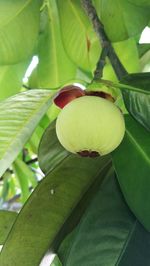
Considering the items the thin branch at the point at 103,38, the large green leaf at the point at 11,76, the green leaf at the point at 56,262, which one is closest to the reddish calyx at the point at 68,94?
the thin branch at the point at 103,38

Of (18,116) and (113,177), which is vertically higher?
(18,116)

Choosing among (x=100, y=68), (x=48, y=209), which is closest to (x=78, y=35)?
(x=100, y=68)

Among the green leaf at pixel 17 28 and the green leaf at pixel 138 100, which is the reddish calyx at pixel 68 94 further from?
the green leaf at pixel 17 28

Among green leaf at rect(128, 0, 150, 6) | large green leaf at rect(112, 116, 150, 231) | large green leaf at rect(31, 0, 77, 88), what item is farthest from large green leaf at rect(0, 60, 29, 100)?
large green leaf at rect(112, 116, 150, 231)

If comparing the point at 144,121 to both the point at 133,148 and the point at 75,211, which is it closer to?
the point at 133,148

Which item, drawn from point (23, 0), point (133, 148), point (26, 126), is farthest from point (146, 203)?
point (23, 0)

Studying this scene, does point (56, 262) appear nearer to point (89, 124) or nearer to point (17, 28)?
point (89, 124)

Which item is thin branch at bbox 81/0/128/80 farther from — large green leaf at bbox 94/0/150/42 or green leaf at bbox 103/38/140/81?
green leaf at bbox 103/38/140/81
